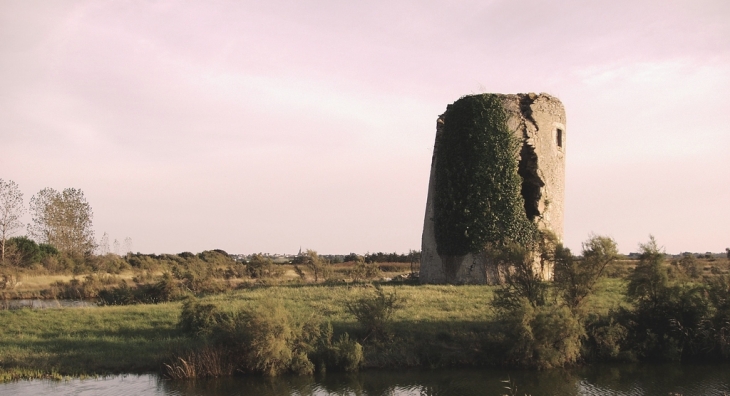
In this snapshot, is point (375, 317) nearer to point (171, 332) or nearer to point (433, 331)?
point (433, 331)

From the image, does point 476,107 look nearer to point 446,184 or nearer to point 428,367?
point 446,184

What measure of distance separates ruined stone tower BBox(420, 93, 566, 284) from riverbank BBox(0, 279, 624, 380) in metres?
2.33

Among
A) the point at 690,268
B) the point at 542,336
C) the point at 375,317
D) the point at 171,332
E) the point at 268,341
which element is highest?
the point at 690,268

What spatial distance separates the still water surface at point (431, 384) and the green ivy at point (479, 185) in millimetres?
8610

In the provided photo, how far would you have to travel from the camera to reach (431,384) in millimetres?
13195

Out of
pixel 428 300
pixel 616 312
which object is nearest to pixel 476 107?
pixel 428 300

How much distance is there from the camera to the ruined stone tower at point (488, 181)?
2273cm

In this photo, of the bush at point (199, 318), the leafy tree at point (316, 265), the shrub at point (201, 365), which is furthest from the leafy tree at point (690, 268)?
the leafy tree at point (316, 265)

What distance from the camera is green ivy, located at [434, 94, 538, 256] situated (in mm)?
22688

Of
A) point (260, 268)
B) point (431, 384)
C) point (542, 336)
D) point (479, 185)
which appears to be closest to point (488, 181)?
point (479, 185)

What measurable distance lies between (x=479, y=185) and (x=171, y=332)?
42.1 feet

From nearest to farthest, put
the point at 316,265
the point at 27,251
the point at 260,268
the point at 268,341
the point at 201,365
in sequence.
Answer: the point at 268,341, the point at 201,365, the point at 316,265, the point at 260,268, the point at 27,251

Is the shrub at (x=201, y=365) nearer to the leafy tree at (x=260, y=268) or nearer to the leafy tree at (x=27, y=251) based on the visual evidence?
the leafy tree at (x=260, y=268)

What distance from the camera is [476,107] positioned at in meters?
23.5
